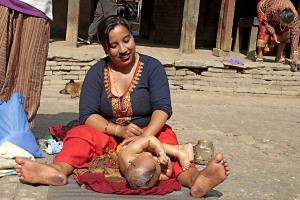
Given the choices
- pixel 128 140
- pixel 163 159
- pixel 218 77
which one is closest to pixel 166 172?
pixel 163 159

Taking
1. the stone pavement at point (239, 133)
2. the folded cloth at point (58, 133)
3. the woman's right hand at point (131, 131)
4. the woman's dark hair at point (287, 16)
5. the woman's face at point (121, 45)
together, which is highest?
the woman's dark hair at point (287, 16)

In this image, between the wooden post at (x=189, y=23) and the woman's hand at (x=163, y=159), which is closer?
the woman's hand at (x=163, y=159)

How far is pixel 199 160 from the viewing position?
3748mm

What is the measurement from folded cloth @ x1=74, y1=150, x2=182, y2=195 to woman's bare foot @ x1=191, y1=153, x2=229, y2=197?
144mm

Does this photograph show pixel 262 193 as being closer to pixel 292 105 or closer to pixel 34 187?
pixel 34 187

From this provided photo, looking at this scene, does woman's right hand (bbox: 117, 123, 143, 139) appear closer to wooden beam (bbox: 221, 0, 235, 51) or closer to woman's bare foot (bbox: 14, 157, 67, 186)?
woman's bare foot (bbox: 14, 157, 67, 186)

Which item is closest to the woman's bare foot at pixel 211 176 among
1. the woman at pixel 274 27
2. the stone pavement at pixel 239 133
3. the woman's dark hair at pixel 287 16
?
the stone pavement at pixel 239 133

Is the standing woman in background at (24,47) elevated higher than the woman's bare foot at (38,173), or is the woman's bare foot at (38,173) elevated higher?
the standing woman in background at (24,47)

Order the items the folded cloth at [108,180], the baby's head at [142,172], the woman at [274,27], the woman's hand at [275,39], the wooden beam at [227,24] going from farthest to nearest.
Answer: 1. the wooden beam at [227,24]
2. the woman's hand at [275,39]
3. the woman at [274,27]
4. the folded cloth at [108,180]
5. the baby's head at [142,172]

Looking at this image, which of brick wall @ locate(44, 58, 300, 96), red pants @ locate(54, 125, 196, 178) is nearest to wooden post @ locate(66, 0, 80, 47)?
brick wall @ locate(44, 58, 300, 96)

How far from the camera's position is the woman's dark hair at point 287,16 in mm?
8047

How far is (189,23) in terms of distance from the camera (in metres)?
8.91

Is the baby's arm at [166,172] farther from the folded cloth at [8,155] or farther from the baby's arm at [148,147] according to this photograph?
the folded cloth at [8,155]

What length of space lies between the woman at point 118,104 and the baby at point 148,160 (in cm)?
9
